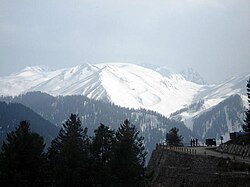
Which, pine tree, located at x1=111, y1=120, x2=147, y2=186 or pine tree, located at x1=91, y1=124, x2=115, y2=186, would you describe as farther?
pine tree, located at x1=91, y1=124, x2=115, y2=186

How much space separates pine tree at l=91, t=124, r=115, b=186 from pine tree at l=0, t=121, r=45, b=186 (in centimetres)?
734

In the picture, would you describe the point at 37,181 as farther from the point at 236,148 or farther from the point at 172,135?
the point at 172,135

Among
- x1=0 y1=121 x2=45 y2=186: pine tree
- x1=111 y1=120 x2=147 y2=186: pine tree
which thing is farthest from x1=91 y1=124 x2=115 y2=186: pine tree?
x1=0 y1=121 x2=45 y2=186: pine tree

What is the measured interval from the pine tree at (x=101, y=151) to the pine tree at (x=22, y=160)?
7335mm

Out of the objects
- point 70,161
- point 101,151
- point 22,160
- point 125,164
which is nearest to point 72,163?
point 70,161

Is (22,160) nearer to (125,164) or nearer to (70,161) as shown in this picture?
(70,161)

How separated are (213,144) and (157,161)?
65.2ft

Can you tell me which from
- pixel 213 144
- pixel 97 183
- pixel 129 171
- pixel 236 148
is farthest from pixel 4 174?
pixel 213 144

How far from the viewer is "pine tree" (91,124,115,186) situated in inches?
1932

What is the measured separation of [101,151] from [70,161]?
793 cm

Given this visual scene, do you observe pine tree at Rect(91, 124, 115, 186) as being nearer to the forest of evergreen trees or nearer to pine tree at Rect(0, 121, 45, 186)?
the forest of evergreen trees

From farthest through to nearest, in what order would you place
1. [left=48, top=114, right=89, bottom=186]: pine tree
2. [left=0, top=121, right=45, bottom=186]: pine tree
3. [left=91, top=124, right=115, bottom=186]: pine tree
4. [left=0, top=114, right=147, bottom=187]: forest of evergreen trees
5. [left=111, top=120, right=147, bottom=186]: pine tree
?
[left=91, top=124, right=115, bottom=186]: pine tree < [left=111, top=120, right=147, bottom=186]: pine tree < [left=48, top=114, right=89, bottom=186]: pine tree < [left=0, top=114, right=147, bottom=187]: forest of evergreen trees < [left=0, top=121, right=45, bottom=186]: pine tree

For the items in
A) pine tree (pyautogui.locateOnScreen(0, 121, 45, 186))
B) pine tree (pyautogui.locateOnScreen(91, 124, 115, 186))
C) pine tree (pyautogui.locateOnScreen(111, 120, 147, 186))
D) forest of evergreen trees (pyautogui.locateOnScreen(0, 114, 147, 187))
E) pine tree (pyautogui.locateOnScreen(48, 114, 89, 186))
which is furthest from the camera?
pine tree (pyautogui.locateOnScreen(91, 124, 115, 186))

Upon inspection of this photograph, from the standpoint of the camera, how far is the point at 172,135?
89.0m
